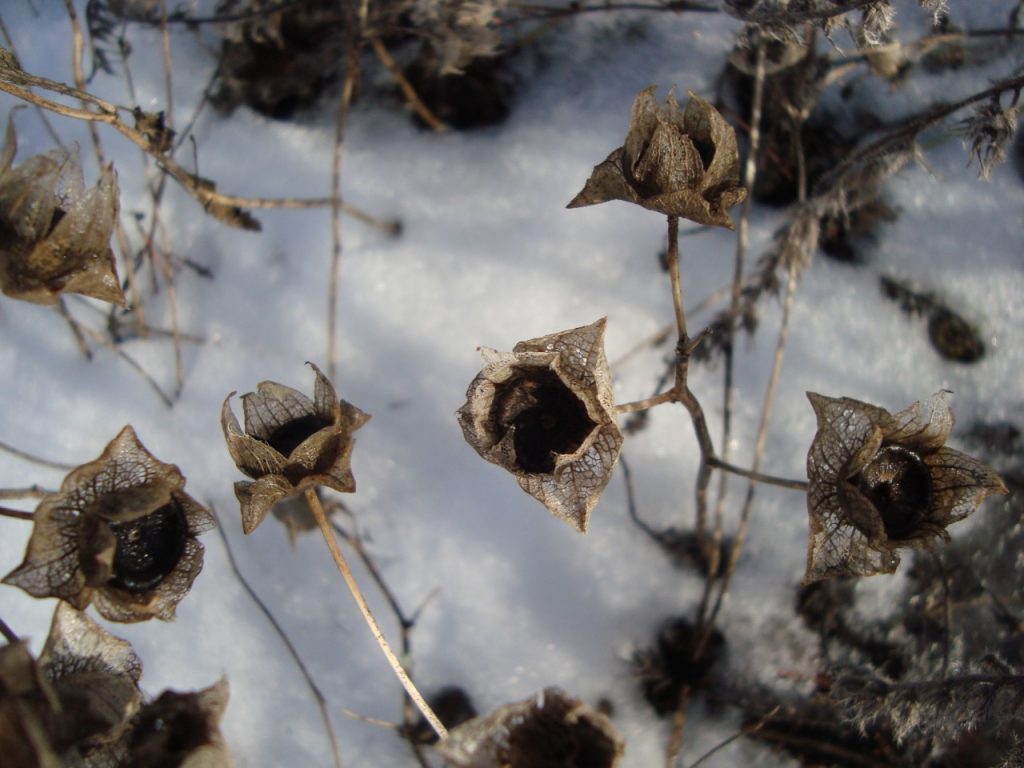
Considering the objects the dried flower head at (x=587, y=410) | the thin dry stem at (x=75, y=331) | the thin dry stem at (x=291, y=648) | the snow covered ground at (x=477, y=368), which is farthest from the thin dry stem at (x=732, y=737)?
the thin dry stem at (x=75, y=331)

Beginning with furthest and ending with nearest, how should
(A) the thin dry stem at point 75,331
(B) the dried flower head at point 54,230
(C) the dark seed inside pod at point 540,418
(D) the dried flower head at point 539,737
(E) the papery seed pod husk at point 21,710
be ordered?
1. (A) the thin dry stem at point 75,331
2. (C) the dark seed inside pod at point 540,418
3. (B) the dried flower head at point 54,230
4. (D) the dried flower head at point 539,737
5. (E) the papery seed pod husk at point 21,710

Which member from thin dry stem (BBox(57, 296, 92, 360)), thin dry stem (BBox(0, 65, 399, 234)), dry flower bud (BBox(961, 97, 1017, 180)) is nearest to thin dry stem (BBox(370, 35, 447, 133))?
thin dry stem (BBox(0, 65, 399, 234))

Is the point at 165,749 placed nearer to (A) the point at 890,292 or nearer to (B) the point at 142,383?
(B) the point at 142,383

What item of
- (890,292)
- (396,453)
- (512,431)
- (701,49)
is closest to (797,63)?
(701,49)

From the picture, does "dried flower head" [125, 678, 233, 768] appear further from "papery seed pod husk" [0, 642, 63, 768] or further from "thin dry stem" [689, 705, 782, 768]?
"thin dry stem" [689, 705, 782, 768]

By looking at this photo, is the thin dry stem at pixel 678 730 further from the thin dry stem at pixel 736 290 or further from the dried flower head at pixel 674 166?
the dried flower head at pixel 674 166

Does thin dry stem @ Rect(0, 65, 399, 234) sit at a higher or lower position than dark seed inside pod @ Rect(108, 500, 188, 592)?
higher
